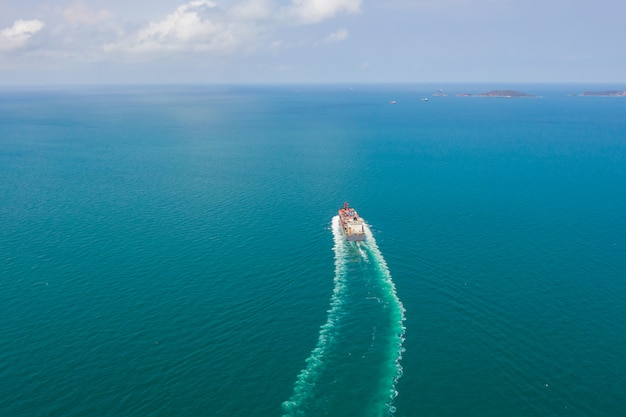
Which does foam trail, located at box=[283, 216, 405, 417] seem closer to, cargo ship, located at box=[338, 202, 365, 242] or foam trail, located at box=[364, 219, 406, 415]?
foam trail, located at box=[364, 219, 406, 415]

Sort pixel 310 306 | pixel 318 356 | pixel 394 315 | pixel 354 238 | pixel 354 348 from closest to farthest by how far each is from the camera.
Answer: pixel 318 356 → pixel 354 348 → pixel 394 315 → pixel 310 306 → pixel 354 238

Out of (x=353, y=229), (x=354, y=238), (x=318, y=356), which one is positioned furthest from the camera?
(x=353, y=229)

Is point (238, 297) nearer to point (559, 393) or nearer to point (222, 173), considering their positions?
point (559, 393)

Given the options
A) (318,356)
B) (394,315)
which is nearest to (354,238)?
(394,315)

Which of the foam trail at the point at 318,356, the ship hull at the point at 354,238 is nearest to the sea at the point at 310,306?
the foam trail at the point at 318,356

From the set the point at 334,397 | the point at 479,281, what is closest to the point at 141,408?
the point at 334,397

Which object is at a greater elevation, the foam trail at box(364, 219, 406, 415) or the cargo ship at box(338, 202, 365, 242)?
the cargo ship at box(338, 202, 365, 242)

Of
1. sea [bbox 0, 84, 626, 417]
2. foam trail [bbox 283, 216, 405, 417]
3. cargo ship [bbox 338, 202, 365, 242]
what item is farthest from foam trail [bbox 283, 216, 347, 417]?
cargo ship [bbox 338, 202, 365, 242]

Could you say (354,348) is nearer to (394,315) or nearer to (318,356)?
(318,356)

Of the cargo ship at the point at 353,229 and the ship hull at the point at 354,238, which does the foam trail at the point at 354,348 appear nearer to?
the ship hull at the point at 354,238
